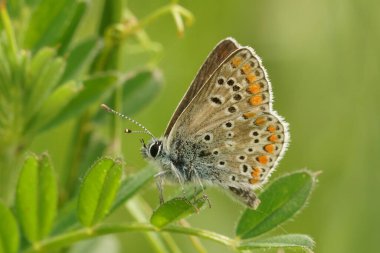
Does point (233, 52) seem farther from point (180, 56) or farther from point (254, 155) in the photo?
point (180, 56)

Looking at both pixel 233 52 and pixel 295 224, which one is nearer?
pixel 233 52

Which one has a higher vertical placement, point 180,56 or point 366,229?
point 180,56

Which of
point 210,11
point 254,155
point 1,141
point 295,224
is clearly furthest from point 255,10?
point 1,141

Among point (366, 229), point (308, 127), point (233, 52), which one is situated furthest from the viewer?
point (308, 127)

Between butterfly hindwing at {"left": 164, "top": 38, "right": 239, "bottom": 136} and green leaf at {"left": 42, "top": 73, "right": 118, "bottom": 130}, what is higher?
green leaf at {"left": 42, "top": 73, "right": 118, "bottom": 130}

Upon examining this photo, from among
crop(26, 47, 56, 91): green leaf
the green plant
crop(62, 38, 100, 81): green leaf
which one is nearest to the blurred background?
the green plant

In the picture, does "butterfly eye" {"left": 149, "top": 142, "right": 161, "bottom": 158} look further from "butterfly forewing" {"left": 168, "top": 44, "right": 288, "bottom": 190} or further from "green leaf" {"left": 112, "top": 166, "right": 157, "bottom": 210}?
"green leaf" {"left": 112, "top": 166, "right": 157, "bottom": 210}

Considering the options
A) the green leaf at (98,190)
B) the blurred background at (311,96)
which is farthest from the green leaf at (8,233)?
the blurred background at (311,96)
